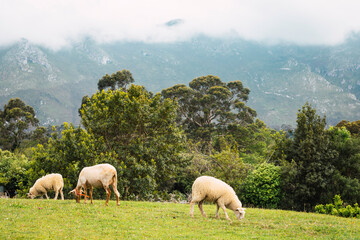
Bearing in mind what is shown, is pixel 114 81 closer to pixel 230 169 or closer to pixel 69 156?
pixel 69 156

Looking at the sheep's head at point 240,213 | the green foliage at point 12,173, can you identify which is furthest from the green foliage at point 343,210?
the green foliage at point 12,173

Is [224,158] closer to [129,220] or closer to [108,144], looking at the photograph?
[108,144]

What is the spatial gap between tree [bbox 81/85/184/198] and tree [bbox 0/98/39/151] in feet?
144

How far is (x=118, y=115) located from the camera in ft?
94.5

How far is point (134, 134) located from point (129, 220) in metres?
17.0

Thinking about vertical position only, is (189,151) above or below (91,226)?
above

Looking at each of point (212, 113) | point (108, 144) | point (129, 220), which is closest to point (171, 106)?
point (108, 144)

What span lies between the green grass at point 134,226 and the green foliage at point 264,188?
41.1 feet

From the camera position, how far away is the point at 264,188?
→ 93.5ft

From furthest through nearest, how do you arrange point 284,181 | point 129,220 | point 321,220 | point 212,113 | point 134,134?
point 212,113
point 134,134
point 284,181
point 321,220
point 129,220

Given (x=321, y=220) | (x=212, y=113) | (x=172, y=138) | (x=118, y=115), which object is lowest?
(x=321, y=220)

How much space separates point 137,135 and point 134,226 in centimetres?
1808

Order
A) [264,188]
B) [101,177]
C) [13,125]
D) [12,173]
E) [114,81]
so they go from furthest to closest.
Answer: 1. [13,125]
2. [114,81]
3. [12,173]
4. [264,188]
5. [101,177]

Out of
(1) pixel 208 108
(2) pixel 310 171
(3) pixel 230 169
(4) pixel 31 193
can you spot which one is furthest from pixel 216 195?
(1) pixel 208 108
